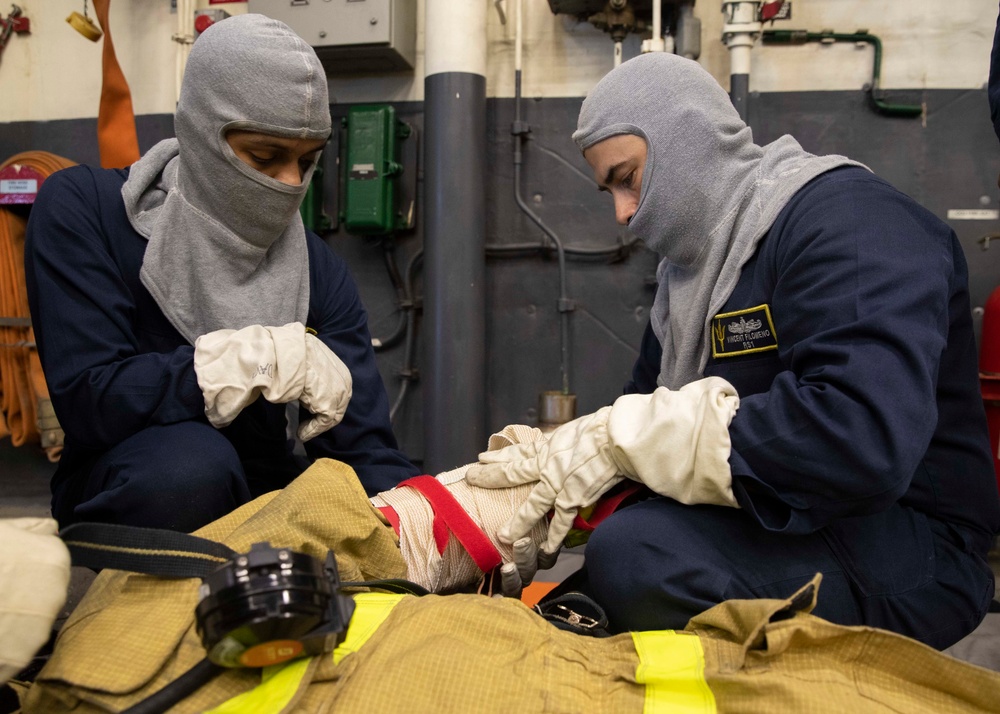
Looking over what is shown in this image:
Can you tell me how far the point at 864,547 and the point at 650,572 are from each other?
313 mm

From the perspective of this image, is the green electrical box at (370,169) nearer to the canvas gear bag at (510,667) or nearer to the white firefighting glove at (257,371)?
the white firefighting glove at (257,371)

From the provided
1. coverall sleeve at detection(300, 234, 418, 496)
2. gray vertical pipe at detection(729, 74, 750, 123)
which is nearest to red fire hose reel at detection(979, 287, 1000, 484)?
gray vertical pipe at detection(729, 74, 750, 123)

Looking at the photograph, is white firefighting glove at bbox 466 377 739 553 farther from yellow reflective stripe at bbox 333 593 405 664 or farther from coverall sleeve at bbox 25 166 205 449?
coverall sleeve at bbox 25 166 205 449

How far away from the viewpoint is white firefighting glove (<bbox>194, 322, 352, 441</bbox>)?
1.37 m

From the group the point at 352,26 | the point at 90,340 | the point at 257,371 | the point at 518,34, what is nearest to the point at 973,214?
the point at 518,34

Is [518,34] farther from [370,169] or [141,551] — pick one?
[141,551]

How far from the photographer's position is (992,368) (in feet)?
7.96

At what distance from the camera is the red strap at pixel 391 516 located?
1.21 meters

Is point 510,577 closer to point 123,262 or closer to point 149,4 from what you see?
point 123,262

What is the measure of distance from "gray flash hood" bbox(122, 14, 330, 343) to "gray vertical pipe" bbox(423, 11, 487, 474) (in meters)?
1.16

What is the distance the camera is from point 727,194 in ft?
4.42

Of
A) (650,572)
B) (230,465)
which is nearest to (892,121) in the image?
(650,572)

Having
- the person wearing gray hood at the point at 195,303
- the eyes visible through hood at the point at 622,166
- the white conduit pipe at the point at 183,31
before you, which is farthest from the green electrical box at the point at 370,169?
the eyes visible through hood at the point at 622,166

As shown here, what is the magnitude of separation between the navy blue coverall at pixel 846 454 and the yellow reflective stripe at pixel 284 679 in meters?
0.38
